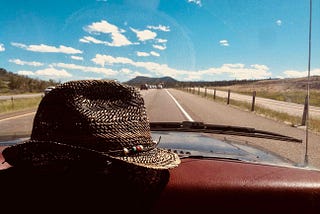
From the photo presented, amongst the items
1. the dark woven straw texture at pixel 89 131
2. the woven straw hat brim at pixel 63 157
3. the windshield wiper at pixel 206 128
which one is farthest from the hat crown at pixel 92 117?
the windshield wiper at pixel 206 128

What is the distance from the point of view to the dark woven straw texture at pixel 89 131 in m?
1.64

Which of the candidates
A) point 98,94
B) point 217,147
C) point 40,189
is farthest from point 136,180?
point 217,147

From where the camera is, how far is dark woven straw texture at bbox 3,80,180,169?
1.64 metres

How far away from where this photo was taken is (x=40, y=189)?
1.67 metres

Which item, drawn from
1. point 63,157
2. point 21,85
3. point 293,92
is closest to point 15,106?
point 63,157

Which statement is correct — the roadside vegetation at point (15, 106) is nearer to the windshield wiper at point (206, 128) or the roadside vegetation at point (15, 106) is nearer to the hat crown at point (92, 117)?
the windshield wiper at point (206, 128)

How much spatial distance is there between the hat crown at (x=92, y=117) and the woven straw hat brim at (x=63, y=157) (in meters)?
0.11

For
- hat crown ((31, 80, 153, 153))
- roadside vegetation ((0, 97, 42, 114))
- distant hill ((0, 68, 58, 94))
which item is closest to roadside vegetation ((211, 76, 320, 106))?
hat crown ((31, 80, 153, 153))

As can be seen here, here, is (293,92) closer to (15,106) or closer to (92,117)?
(15,106)

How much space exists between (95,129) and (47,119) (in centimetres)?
24

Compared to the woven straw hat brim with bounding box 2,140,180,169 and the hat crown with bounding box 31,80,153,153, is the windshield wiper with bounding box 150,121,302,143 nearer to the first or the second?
the hat crown with bounding box 31,80,153,153

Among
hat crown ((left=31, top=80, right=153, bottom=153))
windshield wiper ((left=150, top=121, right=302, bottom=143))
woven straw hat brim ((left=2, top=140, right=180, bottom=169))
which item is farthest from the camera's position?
windshield wiper ((left=150, top=121, right=302, bottom=143))

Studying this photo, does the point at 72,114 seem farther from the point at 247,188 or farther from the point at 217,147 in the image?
the point at 217,147

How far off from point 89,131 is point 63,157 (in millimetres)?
181
